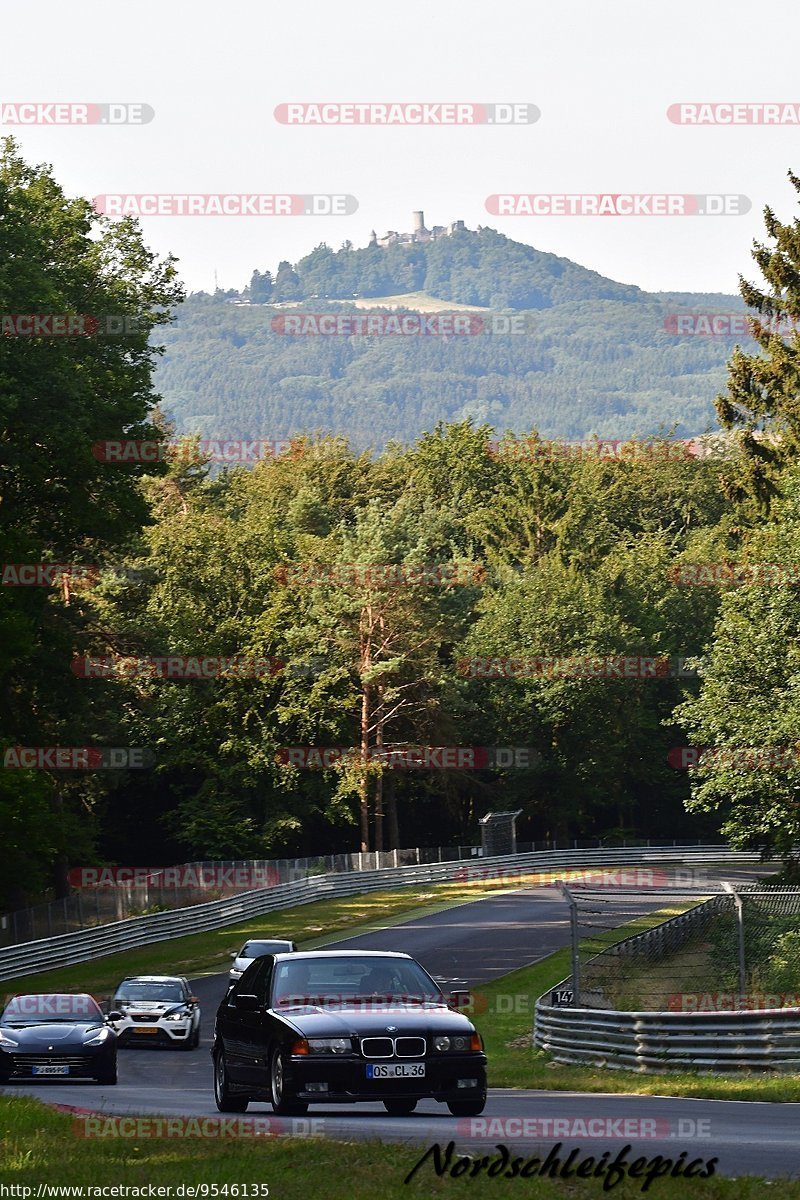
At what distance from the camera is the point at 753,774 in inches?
1654

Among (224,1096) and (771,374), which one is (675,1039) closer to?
(224,1096)

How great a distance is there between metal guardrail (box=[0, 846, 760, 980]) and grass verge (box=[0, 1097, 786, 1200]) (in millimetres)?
29740

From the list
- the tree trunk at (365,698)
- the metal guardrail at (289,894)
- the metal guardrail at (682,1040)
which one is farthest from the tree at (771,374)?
the metal guardrail at (682,1040)

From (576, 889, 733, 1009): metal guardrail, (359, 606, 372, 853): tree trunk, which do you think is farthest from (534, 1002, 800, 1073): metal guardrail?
(359, 606, 372, 853): tree trunk

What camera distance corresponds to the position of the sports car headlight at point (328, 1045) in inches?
544

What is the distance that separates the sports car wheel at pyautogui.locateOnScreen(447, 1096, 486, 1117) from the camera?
14.5 metres

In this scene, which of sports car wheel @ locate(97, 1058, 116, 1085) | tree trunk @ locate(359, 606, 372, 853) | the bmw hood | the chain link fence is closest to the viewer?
the bmw hood

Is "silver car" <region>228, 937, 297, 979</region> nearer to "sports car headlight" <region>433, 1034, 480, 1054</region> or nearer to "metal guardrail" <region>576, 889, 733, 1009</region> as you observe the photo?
"metal guardrail" <region>576, 889, 733, 1009</region>

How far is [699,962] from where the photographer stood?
34.0 metres

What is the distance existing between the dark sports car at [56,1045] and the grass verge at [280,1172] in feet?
26.6

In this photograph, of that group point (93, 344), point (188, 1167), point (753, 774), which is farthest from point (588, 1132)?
point (93, 344)

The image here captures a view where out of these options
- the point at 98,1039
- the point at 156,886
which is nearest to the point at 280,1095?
the point at 98,1039

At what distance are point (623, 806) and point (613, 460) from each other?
95.0 ft

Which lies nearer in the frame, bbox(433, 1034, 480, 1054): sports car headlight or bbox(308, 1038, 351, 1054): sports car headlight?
bbox(308, 1038, 351, 1054): sports car headlight
